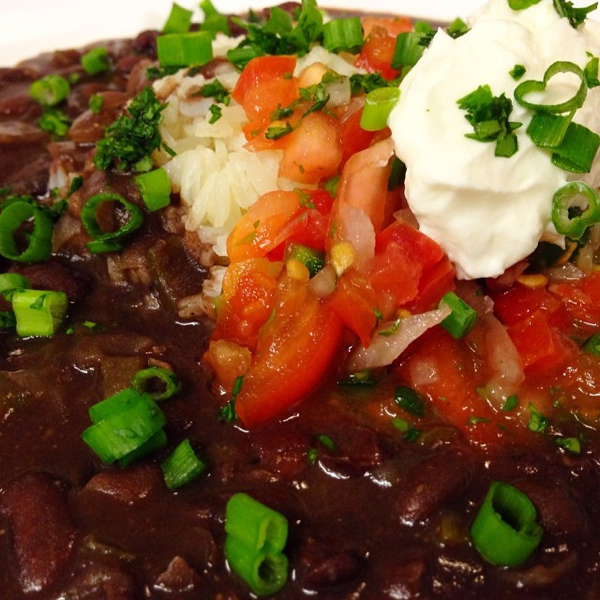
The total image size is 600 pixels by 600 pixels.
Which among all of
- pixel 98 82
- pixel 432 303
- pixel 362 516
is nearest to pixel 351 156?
pixel 432 303

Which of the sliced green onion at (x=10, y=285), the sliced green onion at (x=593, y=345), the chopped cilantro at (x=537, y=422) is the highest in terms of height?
the sliced green onion at (x=10, y=285)

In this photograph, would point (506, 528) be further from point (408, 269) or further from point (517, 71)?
point (517, 71)

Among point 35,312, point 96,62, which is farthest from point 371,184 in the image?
point 96,62

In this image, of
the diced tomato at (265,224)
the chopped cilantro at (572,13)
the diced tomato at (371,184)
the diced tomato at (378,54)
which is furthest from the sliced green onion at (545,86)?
the diced tomato at (378,54)

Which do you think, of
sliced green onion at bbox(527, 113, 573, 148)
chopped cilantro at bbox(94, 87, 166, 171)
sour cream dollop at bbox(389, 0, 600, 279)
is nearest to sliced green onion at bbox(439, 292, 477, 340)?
sour cream dollop at bbox(389, 0, 600, 279)

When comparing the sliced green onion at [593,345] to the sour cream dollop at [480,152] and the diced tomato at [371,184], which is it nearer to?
the sour cream dollop at [480,152]

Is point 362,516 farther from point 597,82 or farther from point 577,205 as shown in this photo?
point 597,82
